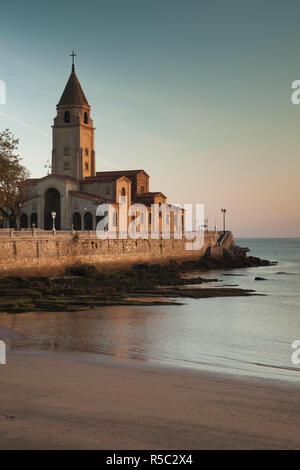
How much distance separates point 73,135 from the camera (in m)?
70.8

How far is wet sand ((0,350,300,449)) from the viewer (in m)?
6.60

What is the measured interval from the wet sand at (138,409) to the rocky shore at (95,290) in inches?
516

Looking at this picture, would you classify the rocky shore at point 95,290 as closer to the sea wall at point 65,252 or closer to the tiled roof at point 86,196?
the sea wall at point 65,252

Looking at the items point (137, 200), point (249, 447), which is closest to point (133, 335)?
point (249, 447)

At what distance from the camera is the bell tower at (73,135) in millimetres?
70250

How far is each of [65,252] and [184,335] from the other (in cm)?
2600

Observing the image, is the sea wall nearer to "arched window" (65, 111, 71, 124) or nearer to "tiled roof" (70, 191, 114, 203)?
"tiled roof" (70, 191, 114, 203)

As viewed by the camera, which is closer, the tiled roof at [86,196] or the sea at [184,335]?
the sea at [184,335]

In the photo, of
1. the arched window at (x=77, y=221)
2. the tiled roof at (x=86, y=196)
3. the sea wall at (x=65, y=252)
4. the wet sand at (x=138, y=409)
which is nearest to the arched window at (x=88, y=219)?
Result: the arched window at (x=77, y=221)

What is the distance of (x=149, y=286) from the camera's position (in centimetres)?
3756

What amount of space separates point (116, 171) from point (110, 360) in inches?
2635

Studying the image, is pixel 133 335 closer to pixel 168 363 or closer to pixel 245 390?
pixel 168 363

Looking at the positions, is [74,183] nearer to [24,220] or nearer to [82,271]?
[24,220]

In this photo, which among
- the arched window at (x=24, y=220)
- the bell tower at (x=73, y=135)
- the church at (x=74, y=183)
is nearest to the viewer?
the church at (x=74, y=183)
